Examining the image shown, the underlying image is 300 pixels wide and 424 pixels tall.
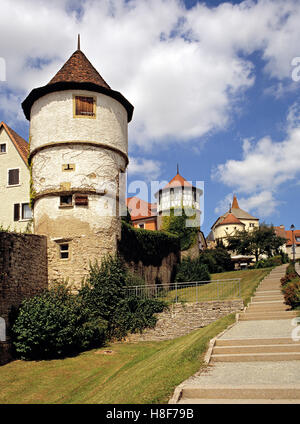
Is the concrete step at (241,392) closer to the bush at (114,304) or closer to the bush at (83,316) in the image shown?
the bush at (83,316)

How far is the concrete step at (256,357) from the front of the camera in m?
11.2

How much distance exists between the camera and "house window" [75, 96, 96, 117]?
2381 cm

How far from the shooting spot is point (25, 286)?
19859 millimetres

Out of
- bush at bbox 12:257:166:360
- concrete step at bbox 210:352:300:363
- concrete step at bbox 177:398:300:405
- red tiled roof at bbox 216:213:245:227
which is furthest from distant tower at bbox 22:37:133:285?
red tiled roof at bbox 216:213:245:227

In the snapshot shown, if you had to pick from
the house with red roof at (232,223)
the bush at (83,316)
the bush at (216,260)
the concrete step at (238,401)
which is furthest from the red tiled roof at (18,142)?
the house with red roof at (232,223)

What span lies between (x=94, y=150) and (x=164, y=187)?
2379 centimetres

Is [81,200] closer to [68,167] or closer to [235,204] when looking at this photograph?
[68,167]

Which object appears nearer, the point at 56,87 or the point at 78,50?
the point at 56,87

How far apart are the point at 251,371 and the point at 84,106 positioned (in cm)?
1813

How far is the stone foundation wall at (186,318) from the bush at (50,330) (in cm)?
262

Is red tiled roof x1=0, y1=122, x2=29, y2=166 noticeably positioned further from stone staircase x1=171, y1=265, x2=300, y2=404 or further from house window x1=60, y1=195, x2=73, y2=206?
stone staircase x1=171, y1=265, x2=300, y2=404

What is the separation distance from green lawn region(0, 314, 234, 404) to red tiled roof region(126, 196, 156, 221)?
30449 millimetres
